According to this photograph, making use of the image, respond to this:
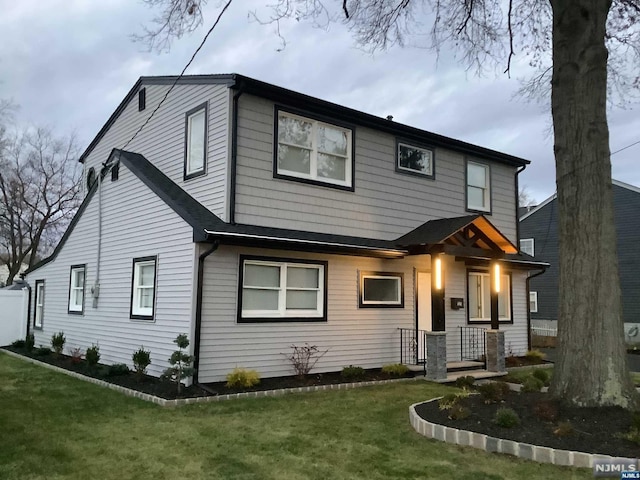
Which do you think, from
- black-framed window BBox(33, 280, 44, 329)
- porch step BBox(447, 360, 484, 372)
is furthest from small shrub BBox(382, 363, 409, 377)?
black-framed window BBox(33, 280, 44, 329)

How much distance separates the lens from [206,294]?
8.97 metres

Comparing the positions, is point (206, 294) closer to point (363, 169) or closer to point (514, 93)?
point (363, 169)

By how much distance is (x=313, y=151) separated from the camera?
1062 centimetres

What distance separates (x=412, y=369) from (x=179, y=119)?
22.9 ft

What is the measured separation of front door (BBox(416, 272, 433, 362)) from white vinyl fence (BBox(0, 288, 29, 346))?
11.7 metres

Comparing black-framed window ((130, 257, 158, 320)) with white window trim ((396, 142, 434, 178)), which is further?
white window trim ((396, 142, 434, 178))

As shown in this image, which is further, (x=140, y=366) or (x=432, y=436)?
(x=140, y=366)

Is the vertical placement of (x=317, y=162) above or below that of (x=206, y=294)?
above

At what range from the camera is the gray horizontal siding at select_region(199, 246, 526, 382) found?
29.7 ft

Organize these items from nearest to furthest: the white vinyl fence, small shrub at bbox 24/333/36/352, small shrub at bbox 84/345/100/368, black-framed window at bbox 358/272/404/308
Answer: small shrub at bbox 84/345/100/368 → black-framed window at bbox 358/272/404/308 → small shrub at bbox 24/333/36/352 → the white vinyl fence

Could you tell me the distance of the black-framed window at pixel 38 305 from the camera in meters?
15.4

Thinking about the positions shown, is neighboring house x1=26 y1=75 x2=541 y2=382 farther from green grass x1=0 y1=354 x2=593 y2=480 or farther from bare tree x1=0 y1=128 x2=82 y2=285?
→ bare tree x1=0 y1=128 x2=82 y2=285

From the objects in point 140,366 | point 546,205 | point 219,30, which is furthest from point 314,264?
point 546,205

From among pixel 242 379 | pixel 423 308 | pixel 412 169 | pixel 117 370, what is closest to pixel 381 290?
pixel 423 308
